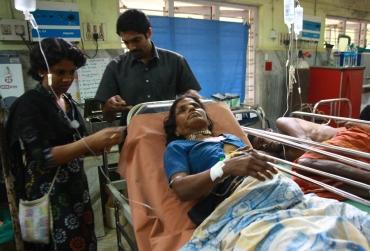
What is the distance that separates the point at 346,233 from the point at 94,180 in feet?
6.75

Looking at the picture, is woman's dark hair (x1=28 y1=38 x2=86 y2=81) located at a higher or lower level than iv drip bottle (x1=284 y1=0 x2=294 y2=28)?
lower

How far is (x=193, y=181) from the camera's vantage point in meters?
1.29

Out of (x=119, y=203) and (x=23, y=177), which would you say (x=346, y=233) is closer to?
(x=119, y=203)

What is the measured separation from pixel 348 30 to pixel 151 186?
6.35 metres

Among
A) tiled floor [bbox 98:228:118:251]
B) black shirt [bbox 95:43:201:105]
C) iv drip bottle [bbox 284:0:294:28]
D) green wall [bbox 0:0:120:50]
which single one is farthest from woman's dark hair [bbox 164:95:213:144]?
green wall [bbox 0:0:120:50]

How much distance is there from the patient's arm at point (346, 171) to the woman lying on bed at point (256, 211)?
610mm

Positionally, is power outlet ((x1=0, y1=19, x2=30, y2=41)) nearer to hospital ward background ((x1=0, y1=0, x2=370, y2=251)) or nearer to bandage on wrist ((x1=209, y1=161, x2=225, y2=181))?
hospital ward background ((x1=0, y1=0, x2=370, y2=251))

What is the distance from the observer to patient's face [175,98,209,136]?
1.67m

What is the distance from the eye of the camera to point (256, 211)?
120 centimetres

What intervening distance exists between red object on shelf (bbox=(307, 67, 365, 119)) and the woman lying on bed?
3.56 m

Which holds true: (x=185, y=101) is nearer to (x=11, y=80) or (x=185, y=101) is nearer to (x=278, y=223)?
(x=278, y=223)

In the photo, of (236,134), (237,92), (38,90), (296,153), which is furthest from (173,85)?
(237,92)

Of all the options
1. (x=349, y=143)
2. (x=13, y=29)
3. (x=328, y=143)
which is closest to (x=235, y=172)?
(x=328, y=143)

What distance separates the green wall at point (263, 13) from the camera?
2654mm
